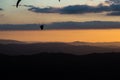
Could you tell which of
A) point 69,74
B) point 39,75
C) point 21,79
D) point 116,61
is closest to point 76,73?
point 69,74

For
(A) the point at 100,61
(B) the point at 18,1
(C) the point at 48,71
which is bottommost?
(A) the point at 100,61

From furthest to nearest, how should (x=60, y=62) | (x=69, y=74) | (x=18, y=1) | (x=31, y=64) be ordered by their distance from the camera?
1. (x=60, y=62)
2. (x=31, y=64)
3. (x=69, y=74)
4. (x=18, y=1)

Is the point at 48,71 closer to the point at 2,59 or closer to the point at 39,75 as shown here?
the point at 39,75

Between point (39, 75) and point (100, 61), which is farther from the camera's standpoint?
point (100, 61)

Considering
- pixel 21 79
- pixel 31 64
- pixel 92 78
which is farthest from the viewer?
pixel 31 64

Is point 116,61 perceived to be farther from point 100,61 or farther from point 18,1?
point 18,1

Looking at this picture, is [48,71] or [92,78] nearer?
[92,78]

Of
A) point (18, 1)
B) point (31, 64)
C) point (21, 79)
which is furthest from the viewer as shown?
point (31, 64)

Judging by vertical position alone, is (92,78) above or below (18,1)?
below

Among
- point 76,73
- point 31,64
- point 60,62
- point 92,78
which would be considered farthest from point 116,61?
point 92,78
